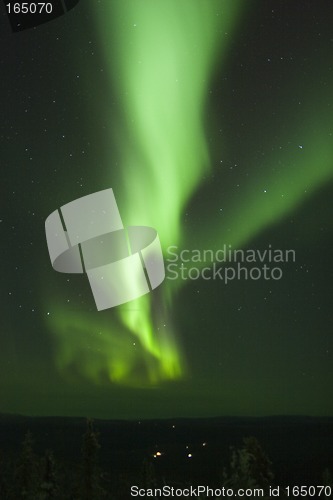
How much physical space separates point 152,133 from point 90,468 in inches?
66.7

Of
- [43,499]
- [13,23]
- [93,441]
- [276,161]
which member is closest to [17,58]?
[13,23]

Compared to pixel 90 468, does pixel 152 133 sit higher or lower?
higher

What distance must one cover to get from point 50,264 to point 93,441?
90 cm

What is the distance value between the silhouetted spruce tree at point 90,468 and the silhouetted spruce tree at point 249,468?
2.10ft

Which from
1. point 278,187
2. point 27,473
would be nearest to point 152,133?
point 278,187

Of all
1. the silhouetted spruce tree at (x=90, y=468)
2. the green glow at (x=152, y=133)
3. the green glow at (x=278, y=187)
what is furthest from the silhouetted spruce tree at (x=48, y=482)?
the green glow at (x=278, y=187)

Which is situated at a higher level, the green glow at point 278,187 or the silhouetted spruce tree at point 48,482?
the green glow at point 278,187

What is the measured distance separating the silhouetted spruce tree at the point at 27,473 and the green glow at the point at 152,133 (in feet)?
1.49

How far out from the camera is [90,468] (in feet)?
13.2

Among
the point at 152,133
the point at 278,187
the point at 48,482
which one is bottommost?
the point at 48,482

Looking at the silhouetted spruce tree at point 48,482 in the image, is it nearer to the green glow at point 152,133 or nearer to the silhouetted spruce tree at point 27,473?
the silhouetted spruce tree at point 27,473

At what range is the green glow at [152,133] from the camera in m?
4.01

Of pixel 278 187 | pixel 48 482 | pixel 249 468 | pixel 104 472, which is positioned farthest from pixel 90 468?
pixel 278 187

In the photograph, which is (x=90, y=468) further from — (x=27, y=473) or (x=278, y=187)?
(x=278, y=187)
